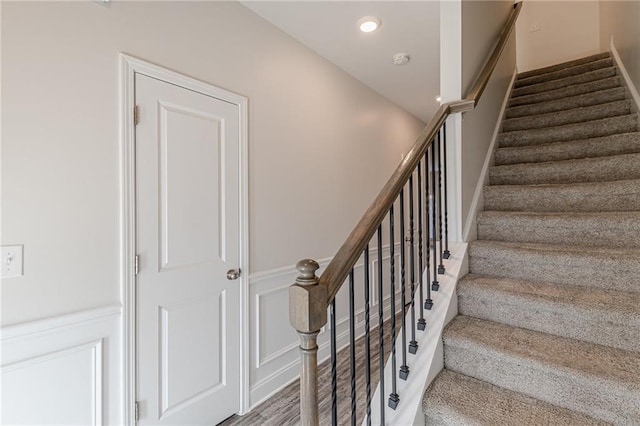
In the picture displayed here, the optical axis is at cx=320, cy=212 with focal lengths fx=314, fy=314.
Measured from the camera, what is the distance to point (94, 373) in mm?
1416

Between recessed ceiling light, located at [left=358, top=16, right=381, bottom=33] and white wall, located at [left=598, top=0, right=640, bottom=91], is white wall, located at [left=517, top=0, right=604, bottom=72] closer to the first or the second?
white wall, located at [left=598, top=0, right=640, bottom=91]

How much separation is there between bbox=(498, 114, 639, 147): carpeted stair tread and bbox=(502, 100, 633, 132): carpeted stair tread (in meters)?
0.13

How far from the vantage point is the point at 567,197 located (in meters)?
1.87

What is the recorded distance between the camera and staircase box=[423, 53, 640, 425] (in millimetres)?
1107

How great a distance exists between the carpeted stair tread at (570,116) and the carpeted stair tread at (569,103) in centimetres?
9

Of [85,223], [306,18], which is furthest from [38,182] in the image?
[306,18]

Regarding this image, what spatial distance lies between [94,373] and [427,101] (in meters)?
4.00

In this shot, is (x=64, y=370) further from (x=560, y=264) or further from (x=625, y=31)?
(x=625, y=31)

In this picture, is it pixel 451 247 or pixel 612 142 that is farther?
pixel 612 142

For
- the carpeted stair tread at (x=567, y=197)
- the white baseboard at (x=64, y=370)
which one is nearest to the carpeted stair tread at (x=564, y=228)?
the carpeted stair tread at (x=567, y=197)

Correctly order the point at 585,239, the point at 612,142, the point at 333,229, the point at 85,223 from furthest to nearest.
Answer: the point at 333,229, the point at 612,142, the point at 585,239, the point at 85,223

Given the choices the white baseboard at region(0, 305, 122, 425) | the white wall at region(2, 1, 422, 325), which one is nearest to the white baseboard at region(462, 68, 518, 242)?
the white wall at region(2, 1, 422, 325)

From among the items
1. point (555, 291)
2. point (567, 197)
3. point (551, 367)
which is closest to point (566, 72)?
point (567, 197)

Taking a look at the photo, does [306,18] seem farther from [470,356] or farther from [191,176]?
[470,356]
